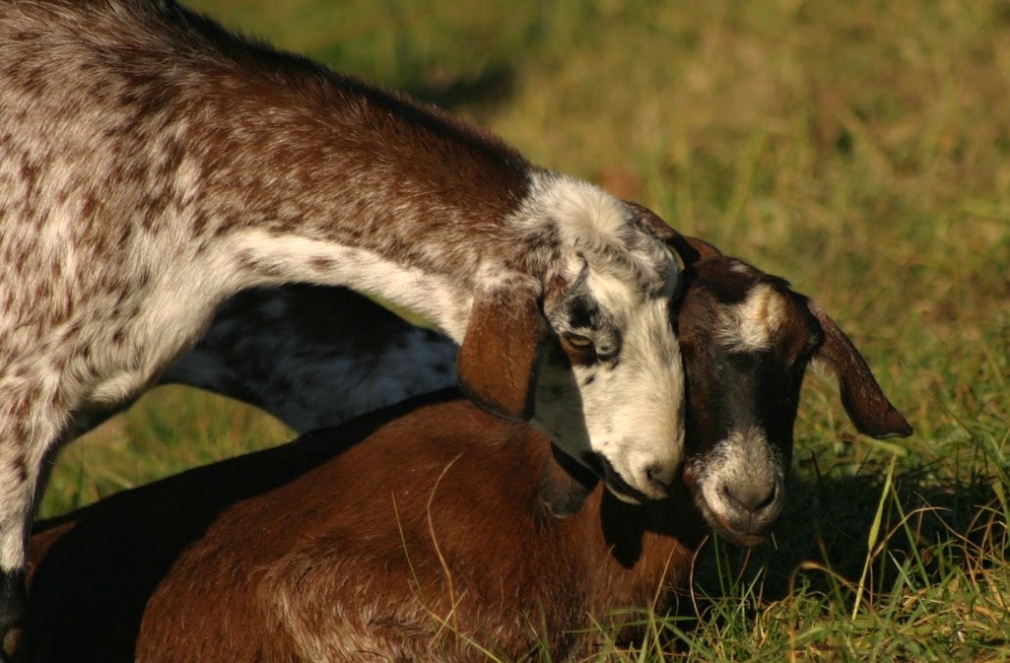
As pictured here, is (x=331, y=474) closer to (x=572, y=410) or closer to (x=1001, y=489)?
(x=572, y=410)

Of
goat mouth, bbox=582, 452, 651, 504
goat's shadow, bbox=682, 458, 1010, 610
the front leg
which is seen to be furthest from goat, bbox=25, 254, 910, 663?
the front leg

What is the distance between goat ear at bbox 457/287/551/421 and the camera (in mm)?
3646

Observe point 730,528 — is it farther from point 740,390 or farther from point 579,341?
point 579,341

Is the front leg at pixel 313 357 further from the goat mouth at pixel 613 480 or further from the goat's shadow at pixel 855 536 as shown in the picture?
the goat mouth at pixel 613 480

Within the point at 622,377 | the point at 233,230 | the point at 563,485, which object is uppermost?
the point at 622,377

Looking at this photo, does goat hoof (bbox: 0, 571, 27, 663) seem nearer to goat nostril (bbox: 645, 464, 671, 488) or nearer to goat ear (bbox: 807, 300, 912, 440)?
goat nostril (bbox: 645, 464, 671, 488)

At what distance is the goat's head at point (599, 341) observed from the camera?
3.80 metres

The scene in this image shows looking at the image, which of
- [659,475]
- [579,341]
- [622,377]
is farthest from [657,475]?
[579,341]

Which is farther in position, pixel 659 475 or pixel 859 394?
pixel 859 394

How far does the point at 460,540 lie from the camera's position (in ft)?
13.6

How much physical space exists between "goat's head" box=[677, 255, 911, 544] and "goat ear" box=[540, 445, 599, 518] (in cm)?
32

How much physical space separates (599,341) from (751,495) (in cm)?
47

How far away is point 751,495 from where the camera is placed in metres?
3.84

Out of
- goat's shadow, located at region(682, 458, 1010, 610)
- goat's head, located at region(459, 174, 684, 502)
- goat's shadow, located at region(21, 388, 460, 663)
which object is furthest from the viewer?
goat's shadow, located at region(682, 458, 1010, 610)
